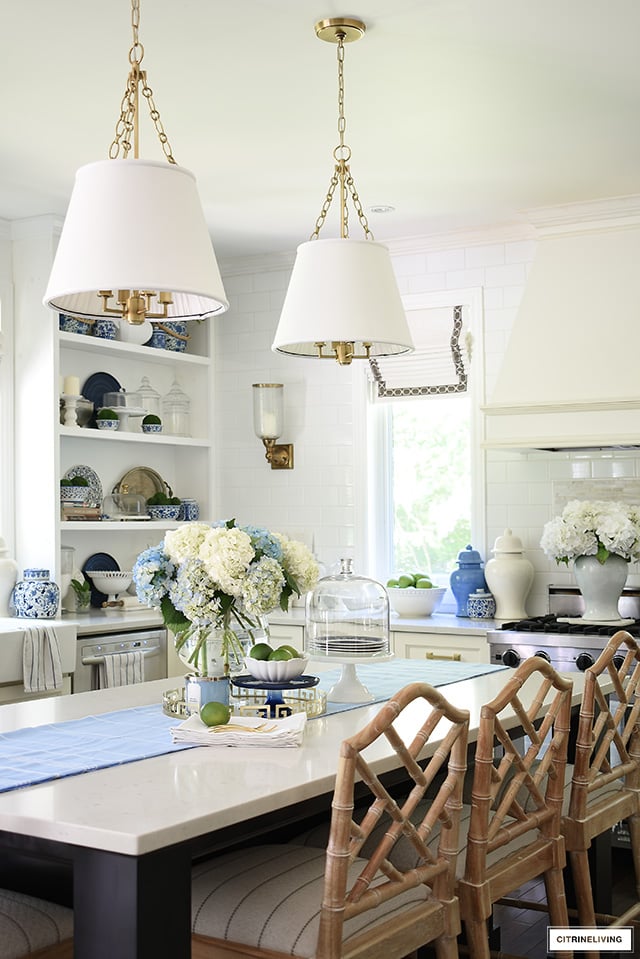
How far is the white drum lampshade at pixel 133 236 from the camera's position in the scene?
2.28 metres

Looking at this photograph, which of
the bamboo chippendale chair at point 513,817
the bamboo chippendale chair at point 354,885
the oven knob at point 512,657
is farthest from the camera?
the oven knob at point 512,657

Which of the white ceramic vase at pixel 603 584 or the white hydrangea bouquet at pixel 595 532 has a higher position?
the white hydrangea bouquet at pixel 595 532

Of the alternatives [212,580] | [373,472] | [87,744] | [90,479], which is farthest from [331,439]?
[87,744]

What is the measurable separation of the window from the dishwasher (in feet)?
4.06

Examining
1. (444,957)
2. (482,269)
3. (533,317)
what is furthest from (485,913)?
(482,269)

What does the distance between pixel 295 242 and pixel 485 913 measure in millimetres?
4150

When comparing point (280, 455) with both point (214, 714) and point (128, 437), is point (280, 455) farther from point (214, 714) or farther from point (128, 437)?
point (214, 714)

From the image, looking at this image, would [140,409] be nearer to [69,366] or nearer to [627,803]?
[69,366]

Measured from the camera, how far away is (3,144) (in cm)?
436

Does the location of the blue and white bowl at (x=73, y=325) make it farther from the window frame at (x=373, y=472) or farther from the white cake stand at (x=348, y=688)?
the white cake stand at (x=348, y=688)

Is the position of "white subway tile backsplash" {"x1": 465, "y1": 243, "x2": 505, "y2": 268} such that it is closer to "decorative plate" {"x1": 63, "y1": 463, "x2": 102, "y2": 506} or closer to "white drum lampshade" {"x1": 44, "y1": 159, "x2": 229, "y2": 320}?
"decorative plate" {"x1": 63, "y1": 463, "x2": 102, "y2": 506}

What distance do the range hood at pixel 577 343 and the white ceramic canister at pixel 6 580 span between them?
2239mm

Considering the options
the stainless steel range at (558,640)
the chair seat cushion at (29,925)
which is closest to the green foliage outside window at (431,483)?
the stainless steel range at (558,640)

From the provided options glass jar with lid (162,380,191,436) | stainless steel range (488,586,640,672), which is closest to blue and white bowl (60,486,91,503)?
glass jar with lid (162,380,191,436)
